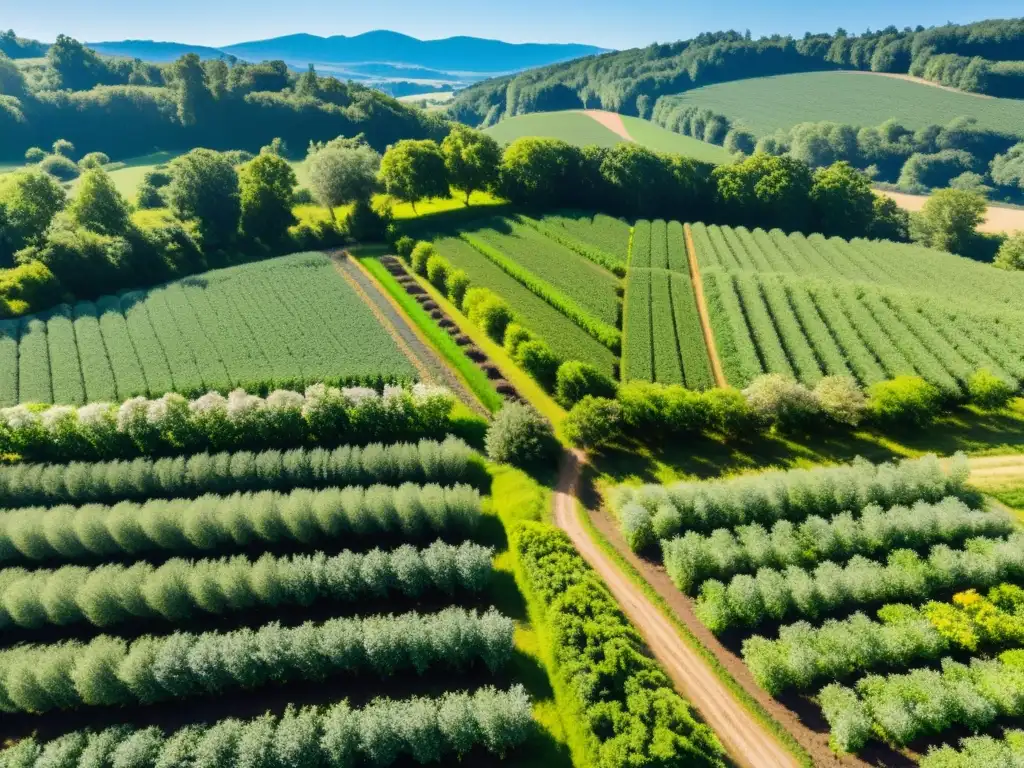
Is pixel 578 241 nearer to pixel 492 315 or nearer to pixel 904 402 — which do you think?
pixel 492 315

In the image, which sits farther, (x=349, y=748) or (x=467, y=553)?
(x=467, y=553)

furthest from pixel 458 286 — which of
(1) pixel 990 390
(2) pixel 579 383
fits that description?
(1) pixel 990 390

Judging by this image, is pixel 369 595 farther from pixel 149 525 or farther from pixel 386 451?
pixel 149 525

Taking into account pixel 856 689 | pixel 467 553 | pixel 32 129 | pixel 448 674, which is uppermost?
pixel 32 129

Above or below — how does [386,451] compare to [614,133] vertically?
below

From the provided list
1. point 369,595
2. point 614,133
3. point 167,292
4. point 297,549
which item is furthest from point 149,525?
point 614,133

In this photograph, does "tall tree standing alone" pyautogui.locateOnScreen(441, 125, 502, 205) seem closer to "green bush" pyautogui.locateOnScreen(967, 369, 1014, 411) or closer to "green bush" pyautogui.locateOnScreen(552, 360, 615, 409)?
"green bush" pyautogui.locateOnScreen(552, 360, 615, 409)
